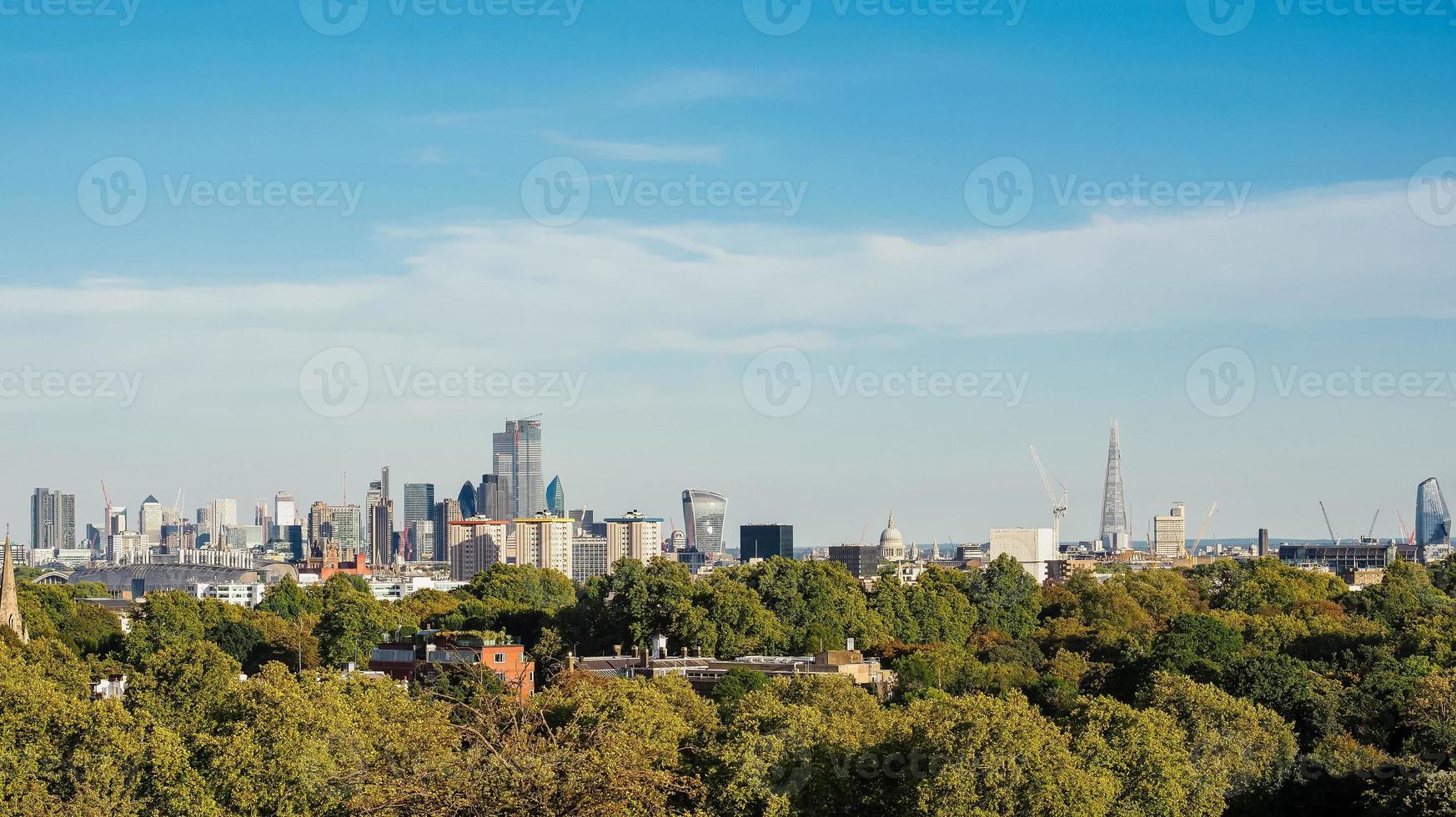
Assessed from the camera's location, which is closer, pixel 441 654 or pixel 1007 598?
pixel 441 654

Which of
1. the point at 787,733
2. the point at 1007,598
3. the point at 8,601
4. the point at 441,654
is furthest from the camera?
the point at 1007,598

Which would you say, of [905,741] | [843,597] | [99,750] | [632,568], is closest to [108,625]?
[632,568]

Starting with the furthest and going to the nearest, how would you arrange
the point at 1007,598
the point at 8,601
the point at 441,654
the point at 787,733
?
the point at 1007,598 → the point at 8,601 → the point at 441,654 → the point at 787,733

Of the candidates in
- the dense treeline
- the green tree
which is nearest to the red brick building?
the dense treeline

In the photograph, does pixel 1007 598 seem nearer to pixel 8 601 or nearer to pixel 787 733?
pixel 8 601

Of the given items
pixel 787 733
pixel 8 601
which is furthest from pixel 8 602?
pixel 787 733

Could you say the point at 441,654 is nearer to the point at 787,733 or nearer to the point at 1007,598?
the point at 787,733

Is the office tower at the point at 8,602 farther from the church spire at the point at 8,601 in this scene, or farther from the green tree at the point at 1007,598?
the green tree at the point at 1007,598

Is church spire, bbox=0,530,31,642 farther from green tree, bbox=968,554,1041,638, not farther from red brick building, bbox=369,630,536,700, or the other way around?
green tree, bbox=968,554,1041,638

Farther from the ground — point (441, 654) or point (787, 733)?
point (787, 733)

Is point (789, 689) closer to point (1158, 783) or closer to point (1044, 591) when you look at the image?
point (1158, 783)
